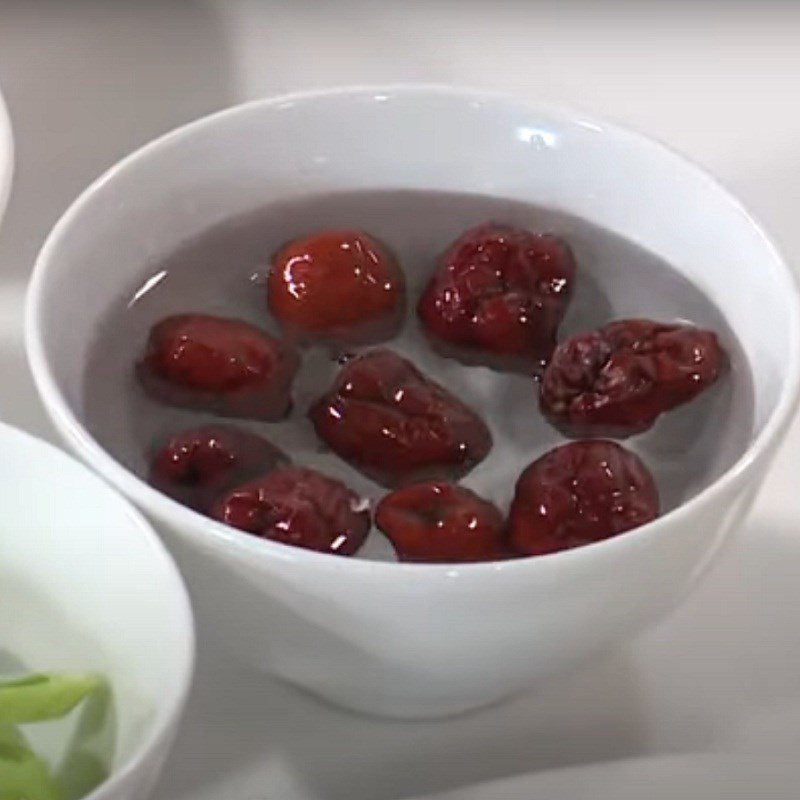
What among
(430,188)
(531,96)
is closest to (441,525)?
(430,188)

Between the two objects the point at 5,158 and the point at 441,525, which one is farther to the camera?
the point at 5,158

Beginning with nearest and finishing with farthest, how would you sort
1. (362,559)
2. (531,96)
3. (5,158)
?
(362,559) < (5,158) < (531,96)

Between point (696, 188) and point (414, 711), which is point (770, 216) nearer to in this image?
point (696, 188)

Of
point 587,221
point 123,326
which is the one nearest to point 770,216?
point 587,221

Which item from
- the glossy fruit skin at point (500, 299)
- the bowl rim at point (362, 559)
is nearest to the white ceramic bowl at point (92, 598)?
the bowl rim at point (362, 559)

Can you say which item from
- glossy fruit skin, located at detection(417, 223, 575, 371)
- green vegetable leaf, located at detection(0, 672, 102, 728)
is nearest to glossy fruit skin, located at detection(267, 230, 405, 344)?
glossy fruit skin, located at detection(417, 223, 575, 371)

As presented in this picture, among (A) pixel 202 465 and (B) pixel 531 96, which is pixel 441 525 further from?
(B) pixel 531 96

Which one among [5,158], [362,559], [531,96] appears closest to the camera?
[362,559]
